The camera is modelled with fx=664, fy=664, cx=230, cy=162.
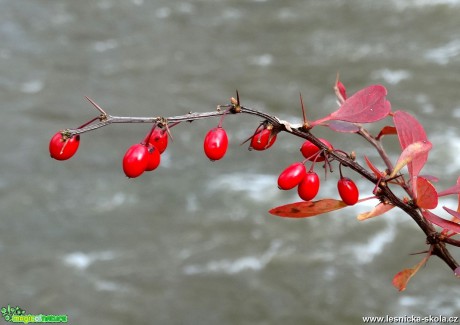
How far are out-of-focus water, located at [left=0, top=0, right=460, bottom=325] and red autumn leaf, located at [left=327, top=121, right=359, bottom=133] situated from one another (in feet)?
9.62

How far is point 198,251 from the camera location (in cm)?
429

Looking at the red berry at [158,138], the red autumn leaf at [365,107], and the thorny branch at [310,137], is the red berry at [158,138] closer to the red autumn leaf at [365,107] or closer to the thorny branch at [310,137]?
the thorny branch at [310,137]

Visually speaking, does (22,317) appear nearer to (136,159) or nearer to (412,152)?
(136,159)

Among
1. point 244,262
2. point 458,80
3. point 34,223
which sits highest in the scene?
point 458,80

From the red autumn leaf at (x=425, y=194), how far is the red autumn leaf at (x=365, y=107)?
0.10 m

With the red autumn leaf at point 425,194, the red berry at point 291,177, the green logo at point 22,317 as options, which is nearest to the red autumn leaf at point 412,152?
the red autumn leaf at point 425,194

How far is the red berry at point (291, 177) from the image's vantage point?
0.90 m

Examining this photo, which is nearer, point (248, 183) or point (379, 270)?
point (379, 270)

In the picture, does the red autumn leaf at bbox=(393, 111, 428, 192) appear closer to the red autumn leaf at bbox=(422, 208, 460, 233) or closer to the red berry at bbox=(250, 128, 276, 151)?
the red autumn leaf at bbox=(422, 208, 460, 233)

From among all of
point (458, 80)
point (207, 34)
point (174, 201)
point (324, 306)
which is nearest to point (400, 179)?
point (324, 306)

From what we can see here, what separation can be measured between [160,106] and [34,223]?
168cm

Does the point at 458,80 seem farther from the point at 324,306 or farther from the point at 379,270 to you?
the point at 324,306

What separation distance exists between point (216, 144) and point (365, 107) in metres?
0.19

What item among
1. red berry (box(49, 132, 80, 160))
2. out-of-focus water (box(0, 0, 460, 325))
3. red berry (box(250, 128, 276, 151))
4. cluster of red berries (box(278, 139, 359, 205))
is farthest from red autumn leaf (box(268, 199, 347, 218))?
out-of-focus water (box(0, 0, 460, 325))
